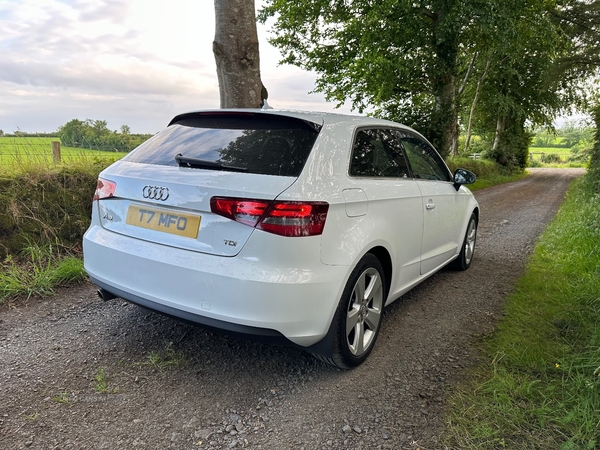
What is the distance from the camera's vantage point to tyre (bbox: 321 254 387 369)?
2607 millimetres

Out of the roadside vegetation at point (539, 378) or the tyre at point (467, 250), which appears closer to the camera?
the roadside vegetation at point (539, 378)

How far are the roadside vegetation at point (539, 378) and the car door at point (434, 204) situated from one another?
80cm

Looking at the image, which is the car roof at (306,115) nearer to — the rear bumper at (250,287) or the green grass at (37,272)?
the rear bumper at (250,287)

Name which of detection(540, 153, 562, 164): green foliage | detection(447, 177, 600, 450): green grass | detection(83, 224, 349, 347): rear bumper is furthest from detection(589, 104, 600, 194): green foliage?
detection(540, 153, 562, 164): green foliage

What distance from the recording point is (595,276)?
4.30 metres

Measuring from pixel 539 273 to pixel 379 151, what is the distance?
3.08 metres

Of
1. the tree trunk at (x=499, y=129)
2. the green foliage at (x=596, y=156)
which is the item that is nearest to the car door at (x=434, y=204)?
the green foliage at (x=596, y=156)

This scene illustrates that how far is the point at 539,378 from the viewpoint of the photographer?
2.69 m

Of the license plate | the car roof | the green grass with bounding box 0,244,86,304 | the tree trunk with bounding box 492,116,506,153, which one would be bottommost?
the green grass with bounding box 0,244,86,304

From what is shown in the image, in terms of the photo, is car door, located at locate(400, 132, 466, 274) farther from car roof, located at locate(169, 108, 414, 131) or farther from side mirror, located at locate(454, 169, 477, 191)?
car roof, located at locate(169, 108, 414, 131)

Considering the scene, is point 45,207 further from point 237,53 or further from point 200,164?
point 237,53

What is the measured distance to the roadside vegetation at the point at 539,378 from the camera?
2.17 m

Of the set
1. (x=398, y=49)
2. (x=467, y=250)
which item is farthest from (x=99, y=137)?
(x=398, y=49)

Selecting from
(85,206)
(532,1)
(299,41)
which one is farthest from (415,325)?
(299,41)
